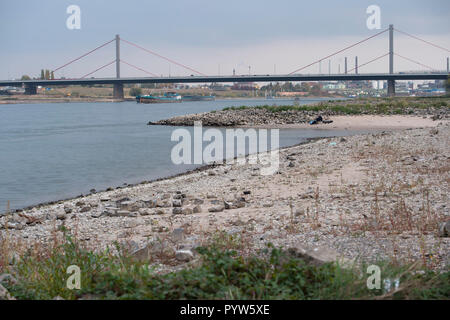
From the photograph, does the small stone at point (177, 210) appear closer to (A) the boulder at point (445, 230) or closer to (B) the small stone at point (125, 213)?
(B) the small stone at point (125, 213)

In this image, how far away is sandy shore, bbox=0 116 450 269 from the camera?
525 cm

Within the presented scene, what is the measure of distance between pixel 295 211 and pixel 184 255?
284 centimetres

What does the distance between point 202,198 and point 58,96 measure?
109918 mm

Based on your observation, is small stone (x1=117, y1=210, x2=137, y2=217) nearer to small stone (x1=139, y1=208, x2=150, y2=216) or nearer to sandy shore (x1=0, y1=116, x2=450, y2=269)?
sandy shore (x1=0, y1=116, x2=450, y2=269)

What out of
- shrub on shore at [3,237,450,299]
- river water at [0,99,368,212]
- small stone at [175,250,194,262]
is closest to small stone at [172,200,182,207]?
small stone at [175,250,194,262]

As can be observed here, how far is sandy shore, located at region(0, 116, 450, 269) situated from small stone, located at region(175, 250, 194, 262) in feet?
0.19

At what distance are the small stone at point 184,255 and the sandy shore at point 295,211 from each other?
6 centimetres

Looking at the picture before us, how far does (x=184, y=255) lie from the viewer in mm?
4598

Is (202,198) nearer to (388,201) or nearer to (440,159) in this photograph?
(388,201)

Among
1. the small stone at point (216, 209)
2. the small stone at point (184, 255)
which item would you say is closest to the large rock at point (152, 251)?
the small stone at point (184, 255)

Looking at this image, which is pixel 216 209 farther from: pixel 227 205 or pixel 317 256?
pixel 317 256

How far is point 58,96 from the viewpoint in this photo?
112m

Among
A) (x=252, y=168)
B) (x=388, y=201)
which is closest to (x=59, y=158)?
(x=252, y=168)

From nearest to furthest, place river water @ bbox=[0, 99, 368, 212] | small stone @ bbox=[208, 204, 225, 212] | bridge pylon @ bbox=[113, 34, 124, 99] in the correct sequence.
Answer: small stone @ bbox=[208, 204, 225, 212]
river water @ bbox=[0, 99, 368, 212]
bridge pylon @ bbox=[113, 34, 124, 99]
